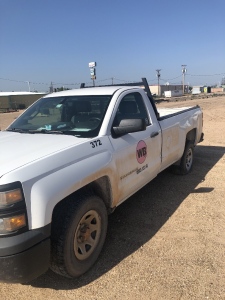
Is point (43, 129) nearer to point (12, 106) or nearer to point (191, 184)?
point (191, 184)

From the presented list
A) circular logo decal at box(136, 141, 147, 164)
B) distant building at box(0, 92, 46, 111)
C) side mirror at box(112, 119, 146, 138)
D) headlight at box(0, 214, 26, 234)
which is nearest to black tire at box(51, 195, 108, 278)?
headlight at box(0, 214, 26, 234)

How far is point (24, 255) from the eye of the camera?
229cm

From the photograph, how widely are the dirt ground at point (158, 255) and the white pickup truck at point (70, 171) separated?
24 centimetres

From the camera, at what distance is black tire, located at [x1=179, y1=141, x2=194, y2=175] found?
231 inches

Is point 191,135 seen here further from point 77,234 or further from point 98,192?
point 77,234

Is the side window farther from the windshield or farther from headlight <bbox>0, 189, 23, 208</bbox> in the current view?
headlight <bbox>0, 189, 23, 208</bbox>

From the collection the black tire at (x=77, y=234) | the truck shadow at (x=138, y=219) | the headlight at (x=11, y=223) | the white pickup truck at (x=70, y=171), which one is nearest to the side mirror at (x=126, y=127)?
the white pickup truck at (x=70, y=171)

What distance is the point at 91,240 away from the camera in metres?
3.09

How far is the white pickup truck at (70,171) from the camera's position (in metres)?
2.30

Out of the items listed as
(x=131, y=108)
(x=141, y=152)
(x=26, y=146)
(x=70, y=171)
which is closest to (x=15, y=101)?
(x=131, y=108)

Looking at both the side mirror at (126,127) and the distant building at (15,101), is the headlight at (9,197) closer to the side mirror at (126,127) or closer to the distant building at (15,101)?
the side mirror at (126,127)

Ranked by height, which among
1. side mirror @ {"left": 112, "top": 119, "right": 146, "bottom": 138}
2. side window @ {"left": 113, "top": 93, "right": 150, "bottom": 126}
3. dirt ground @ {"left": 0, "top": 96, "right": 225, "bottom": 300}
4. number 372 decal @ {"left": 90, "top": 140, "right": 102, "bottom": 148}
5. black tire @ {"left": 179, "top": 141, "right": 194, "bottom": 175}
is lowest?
dirt ground @ {"left": 0, "top": 96, "right": 225, "bottom": 300}

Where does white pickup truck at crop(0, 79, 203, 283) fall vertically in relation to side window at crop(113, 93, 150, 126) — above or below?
below

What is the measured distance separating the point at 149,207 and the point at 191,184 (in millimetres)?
1316
